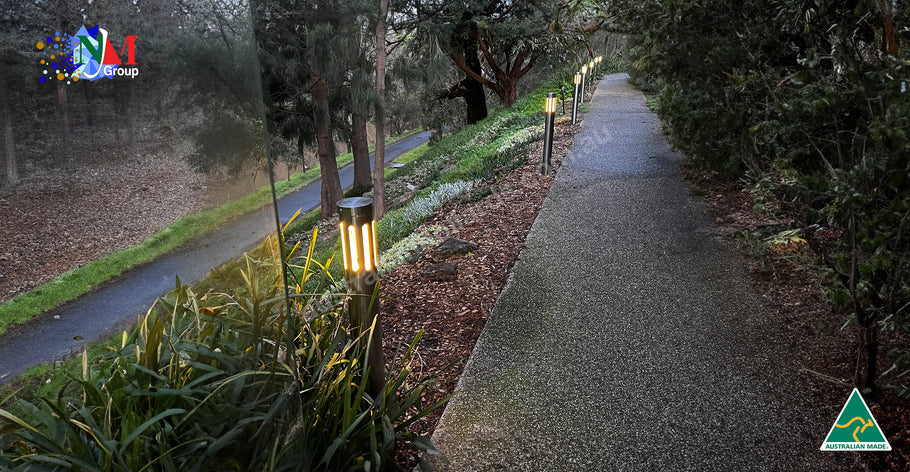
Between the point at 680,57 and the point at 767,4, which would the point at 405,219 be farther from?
the point at 767,4

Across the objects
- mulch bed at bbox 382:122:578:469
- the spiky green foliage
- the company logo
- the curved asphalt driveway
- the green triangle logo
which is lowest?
the green triangle logo

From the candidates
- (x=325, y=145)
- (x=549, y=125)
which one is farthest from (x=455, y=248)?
(x=325, y=145)

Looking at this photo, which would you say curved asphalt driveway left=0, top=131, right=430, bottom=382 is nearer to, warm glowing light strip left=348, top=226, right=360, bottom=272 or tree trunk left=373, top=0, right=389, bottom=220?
warm glowing light strip left=348, top=226, right=360, bottom=272

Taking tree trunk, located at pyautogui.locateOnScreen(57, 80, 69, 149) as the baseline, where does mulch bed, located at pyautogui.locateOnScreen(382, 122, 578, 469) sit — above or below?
below

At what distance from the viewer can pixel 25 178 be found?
1378 millimetres

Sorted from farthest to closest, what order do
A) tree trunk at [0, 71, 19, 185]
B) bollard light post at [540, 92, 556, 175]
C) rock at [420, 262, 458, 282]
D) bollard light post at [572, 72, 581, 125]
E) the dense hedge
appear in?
1. bollard light post at [572, 72, 581, 125]
2. bollard light post at [540, 92, 556, 175]
3. rock at [420, 262, 458, 282]
4. the dense hedge
5. tree trunk at [0, 71, 19, 185]

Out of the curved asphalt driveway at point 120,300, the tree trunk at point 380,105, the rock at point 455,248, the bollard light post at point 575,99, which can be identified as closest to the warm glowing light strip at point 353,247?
the curved asphalt driveway at point 120,300

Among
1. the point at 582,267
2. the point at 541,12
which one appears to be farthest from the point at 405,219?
the point at 541,12

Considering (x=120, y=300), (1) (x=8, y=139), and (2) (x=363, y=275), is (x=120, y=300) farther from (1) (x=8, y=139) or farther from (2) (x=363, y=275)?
(2) (x=363, y=275)

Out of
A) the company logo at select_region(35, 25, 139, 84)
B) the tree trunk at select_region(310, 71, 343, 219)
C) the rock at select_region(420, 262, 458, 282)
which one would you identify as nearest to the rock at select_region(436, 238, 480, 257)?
the rock at select_region(420, 262, 458, 282)

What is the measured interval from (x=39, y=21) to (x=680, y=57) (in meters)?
5.97

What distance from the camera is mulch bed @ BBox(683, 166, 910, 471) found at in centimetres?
273

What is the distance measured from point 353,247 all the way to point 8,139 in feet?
4.87

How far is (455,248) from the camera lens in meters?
5.41
